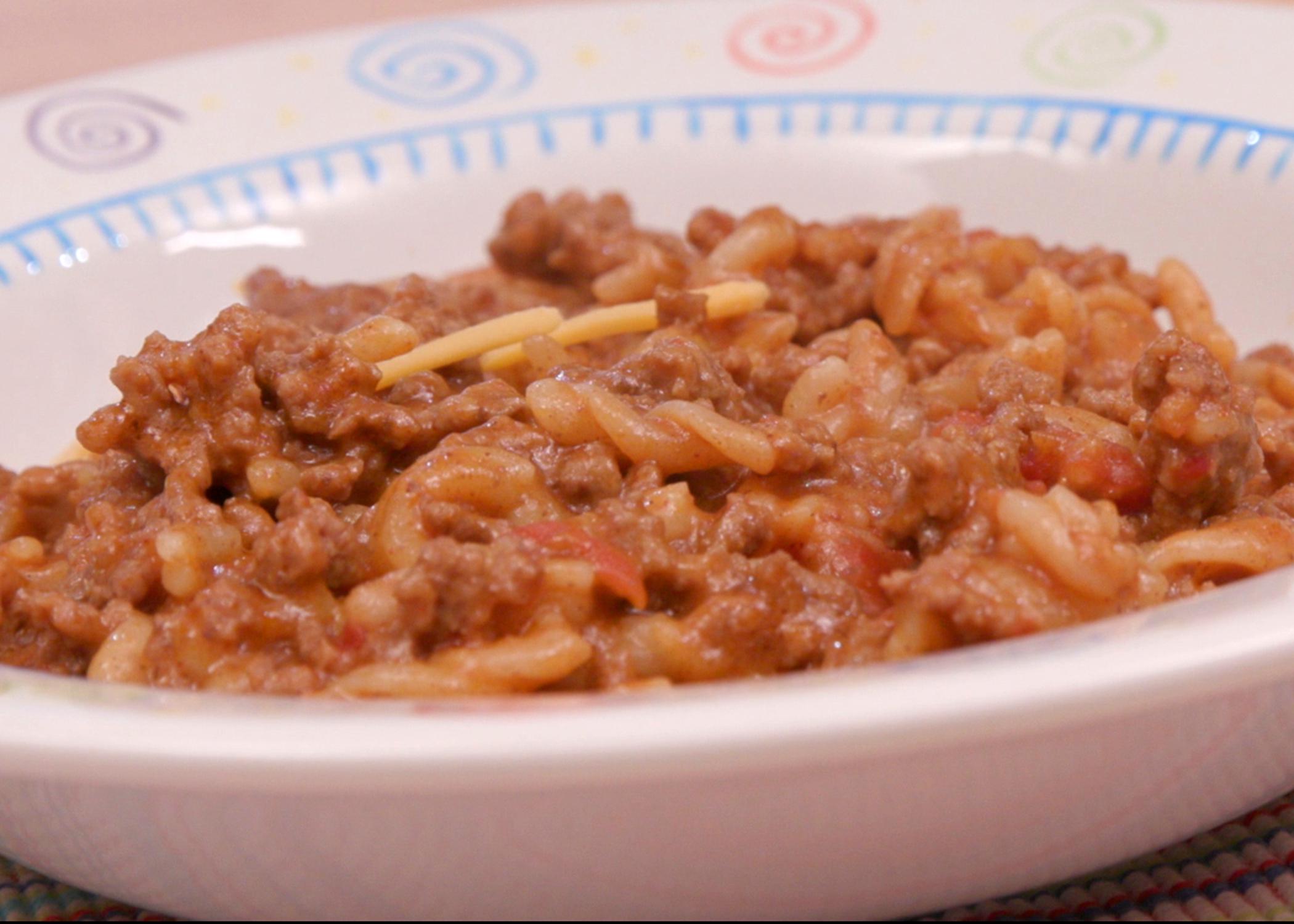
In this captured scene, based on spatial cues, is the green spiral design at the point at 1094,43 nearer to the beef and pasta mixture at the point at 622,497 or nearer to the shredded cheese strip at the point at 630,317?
the beef and pasta mixture at the point at 622,497

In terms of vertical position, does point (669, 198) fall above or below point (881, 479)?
below

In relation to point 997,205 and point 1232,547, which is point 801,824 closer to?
point 1232,547

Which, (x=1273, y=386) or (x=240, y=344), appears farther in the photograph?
(x=1273, y=386)

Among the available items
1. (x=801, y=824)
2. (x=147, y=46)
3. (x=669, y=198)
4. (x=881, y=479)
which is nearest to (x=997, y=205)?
(x=669, y=198)

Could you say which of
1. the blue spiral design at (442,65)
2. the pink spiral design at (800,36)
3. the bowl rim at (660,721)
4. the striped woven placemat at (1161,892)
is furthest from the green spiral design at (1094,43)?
the bowl rim at (660,721)

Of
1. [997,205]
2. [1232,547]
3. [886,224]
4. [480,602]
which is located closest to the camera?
[480,602]

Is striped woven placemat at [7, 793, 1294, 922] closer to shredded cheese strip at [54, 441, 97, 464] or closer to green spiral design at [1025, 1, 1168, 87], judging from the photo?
shredded cheese strip at [54, 441, 97, 464]

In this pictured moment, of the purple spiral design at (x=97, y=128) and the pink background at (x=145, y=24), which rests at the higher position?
the purple spiral design at (x=97, y=128)

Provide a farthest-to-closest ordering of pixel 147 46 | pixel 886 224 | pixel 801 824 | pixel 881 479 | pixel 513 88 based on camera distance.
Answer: pixel 147 46, pixel 513 88, pixel 886 224, pixel 881 479, pixel 801 824
